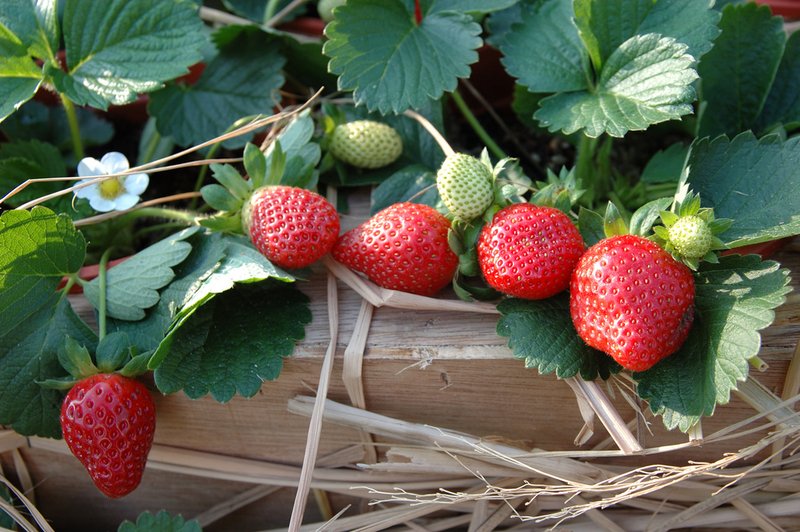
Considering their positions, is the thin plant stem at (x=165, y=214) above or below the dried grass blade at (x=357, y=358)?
above

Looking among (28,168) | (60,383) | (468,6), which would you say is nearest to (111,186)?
(28,168)

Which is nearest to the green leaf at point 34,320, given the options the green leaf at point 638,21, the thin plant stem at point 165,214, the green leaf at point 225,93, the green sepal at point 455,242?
the thin plant stem at point 165,214

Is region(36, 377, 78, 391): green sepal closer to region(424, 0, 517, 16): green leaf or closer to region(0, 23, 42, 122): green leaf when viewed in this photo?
region(0, 23, 42, 122): green leaf

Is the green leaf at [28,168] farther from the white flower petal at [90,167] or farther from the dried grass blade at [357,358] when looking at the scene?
the dried grass blade at [357,358]

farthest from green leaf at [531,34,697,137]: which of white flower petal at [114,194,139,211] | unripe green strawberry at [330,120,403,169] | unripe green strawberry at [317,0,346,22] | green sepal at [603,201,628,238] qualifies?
white flower petal at [114,194,139,211]

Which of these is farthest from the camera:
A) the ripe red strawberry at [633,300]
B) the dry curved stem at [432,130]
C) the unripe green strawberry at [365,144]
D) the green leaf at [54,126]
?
the green leaf at [54,126]

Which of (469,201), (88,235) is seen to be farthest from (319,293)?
(88,235)
